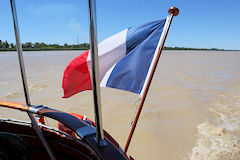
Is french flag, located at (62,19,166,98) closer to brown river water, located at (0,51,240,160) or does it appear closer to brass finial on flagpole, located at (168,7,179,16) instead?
brass finial on flagpole, located at (168,7,179,16)

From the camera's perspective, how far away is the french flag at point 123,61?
Result: 2.38 metres

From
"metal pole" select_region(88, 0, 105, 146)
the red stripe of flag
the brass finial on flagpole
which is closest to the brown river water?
the red stripe of flag

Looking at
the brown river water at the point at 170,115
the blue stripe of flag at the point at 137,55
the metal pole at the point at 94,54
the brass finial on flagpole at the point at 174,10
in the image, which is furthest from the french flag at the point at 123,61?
the metal pole at the point at 94,54

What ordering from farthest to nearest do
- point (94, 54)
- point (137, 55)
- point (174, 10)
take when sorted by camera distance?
point (137, 55) < point (174, 10) < point (94, 54)

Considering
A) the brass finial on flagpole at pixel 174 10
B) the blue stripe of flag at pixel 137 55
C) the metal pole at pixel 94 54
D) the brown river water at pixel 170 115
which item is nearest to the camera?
the metal pole at pixel 94 54

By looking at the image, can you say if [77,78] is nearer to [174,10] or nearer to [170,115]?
[174,10]

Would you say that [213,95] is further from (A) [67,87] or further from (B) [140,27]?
(A) [67,87]

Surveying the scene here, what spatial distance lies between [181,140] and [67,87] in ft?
7.84

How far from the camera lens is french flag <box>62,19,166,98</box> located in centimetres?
238

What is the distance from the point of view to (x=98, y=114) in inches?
31.0

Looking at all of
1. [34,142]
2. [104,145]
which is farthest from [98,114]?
[34,142]

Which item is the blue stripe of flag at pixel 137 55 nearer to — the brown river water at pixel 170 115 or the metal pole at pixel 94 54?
the brown river water at pixel 170 115

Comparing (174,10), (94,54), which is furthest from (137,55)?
(94,54)

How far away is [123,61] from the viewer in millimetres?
2455
